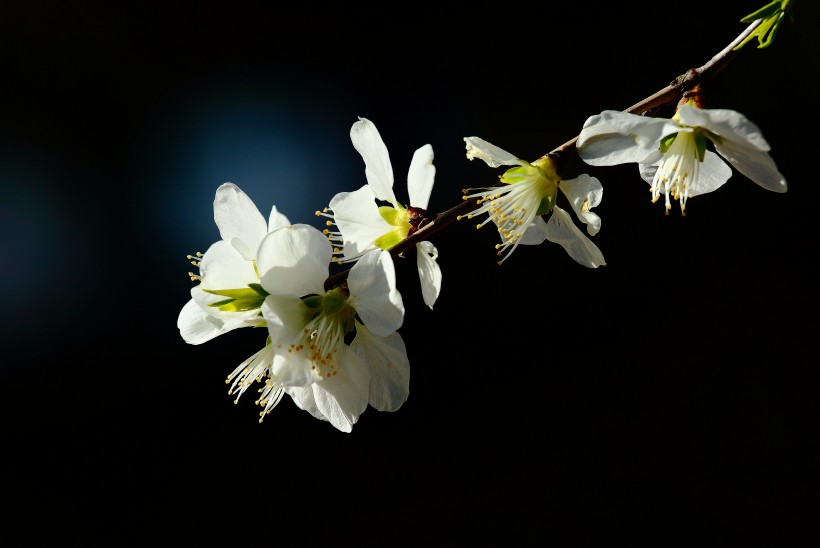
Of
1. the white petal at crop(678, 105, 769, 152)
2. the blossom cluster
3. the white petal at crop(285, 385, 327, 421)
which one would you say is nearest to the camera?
the white petal at crop(678, 105, 769, 152)

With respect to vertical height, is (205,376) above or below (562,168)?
below

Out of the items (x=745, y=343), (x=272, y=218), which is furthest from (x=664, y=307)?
(x=272, y=218)

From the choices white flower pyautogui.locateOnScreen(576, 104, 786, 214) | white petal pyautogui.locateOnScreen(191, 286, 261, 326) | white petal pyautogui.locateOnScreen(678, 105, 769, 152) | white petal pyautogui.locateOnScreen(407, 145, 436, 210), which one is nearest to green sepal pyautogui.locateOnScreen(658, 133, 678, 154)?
white flower pyautogui.locateOnScreen(576, 104, 786, 214)

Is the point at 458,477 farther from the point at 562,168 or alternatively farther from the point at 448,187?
the point at 562,168

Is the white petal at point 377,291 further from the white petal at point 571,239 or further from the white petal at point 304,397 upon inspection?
the white petal at point 571,239

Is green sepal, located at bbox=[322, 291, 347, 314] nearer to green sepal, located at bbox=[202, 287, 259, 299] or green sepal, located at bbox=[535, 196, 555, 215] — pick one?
green sepal, located at bbox=[202, 287, 259, 299]

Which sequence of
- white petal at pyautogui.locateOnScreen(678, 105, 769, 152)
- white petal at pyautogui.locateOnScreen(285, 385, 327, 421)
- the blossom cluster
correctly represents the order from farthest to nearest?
1. white petal at pyautogui.locateOnScreen(285, 385, 327, 421)
2. the blossom cluster
3. white petal at pyautogui.locateOnScreen(678, 105, 769, 152)
